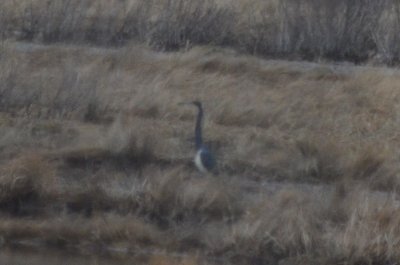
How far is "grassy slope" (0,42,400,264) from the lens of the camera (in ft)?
44.7

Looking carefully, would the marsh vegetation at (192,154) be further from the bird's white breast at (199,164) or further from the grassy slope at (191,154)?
the bird's white breast at (199,164)

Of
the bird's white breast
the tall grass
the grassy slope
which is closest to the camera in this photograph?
the grassy slope

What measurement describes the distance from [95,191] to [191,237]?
50.3 inches

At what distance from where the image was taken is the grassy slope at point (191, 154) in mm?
13617

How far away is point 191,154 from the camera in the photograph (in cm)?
1678

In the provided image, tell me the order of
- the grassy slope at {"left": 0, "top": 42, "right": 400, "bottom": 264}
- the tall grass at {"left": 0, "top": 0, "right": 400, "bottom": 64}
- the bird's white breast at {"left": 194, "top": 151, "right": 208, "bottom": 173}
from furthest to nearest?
the tall grass at {"left": 0, "top": 0, "right": 400, "bottom": 64} < the bird's white breast at {"left": 194, "top": 151, "right": 208, "bottom": 173} < the grassy slope at {"left": 0, "top": 42, "right": 400, "bottom": 264}

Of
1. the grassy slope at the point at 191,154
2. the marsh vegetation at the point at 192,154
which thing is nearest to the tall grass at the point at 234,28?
the marsh vegetation at the point at 192,154

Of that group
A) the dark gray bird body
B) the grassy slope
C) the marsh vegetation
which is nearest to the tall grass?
the marsh vegetation

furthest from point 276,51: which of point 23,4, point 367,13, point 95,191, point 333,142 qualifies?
point 95,191

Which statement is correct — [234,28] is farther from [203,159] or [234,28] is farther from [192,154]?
[203,159]

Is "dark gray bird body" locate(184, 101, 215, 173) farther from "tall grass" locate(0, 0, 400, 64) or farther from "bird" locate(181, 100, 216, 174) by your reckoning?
"tall grass" locate(0, 0, 400, 64)

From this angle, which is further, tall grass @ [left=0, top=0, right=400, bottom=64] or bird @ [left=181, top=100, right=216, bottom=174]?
tall grass @ [left=0, top=0, right=400, bottom=64]

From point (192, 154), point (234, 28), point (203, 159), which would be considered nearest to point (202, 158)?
point (203, 159)

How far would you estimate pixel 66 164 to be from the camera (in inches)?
632
